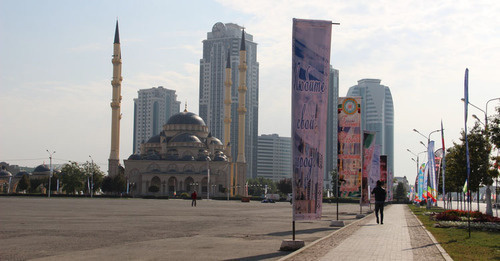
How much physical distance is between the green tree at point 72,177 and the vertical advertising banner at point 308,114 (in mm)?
104222

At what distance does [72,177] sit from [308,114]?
104854 millimetres

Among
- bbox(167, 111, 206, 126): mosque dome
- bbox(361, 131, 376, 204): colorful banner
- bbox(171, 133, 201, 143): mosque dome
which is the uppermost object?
bbox(167, 111, 206, 126): mosque dome

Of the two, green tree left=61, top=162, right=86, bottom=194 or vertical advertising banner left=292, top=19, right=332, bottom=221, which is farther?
green tree left=61, top=162, right=86, bottom=194

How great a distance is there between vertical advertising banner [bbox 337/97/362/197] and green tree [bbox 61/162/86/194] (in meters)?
90.7

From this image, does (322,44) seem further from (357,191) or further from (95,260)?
(357,191)

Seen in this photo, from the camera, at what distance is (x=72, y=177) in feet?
370

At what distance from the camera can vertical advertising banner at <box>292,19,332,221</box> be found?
48.0ft

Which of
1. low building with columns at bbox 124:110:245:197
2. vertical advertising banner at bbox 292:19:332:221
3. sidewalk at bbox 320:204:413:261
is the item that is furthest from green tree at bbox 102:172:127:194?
vertical advertising banner at bbox 292:19:332:221

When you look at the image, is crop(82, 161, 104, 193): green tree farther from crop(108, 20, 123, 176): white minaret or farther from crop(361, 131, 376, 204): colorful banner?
crop(361, 131, 376, 204): colorful banner

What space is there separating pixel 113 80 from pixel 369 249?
101m

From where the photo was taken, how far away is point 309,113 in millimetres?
14812

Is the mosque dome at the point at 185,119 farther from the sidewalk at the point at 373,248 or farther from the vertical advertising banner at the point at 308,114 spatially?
the vertical advertising banner at the point at 308,114

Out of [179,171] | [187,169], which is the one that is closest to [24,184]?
[179,171]

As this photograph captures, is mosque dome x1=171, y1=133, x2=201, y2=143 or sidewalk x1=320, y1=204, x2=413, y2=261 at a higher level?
mosque dome x1=171, y1=133, x2=201, y2=143
